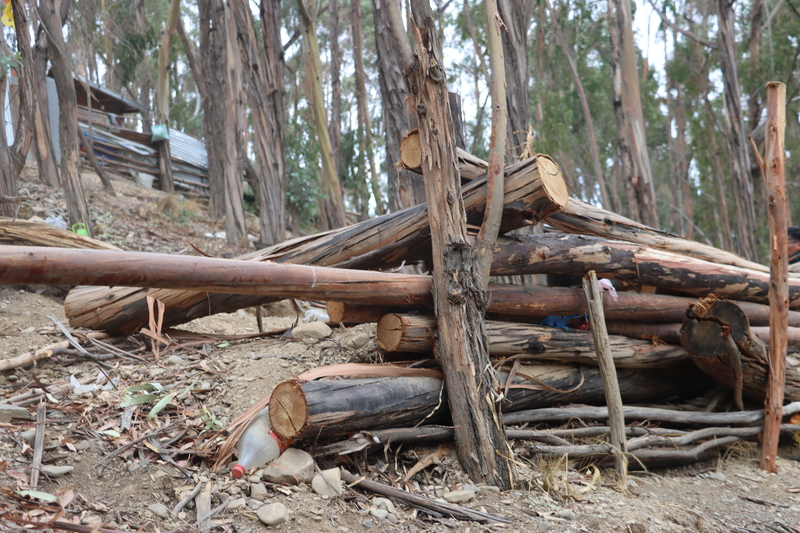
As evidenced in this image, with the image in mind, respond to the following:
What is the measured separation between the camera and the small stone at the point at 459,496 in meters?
2.74

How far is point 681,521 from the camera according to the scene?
9.50 ft

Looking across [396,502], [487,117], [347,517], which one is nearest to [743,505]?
[396,502]

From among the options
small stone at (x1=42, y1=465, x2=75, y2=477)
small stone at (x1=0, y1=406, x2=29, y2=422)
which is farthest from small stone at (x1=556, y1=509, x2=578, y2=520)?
small stone at (x1=0, y1=406, x2=29, y2=422)

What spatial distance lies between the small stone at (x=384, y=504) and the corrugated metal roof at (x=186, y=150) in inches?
507

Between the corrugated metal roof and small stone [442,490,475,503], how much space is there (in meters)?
12.9

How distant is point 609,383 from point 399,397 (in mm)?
1262

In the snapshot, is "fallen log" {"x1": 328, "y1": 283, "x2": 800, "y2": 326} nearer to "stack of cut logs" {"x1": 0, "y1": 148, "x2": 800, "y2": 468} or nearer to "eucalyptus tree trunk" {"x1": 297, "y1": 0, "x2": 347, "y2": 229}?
"stack of cut logs" {"x1": 0, "y1": 148, "x2": 800, "y2": 468}

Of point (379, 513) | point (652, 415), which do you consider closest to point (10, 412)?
point (379, 513)

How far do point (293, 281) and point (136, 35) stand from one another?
12.5 metres

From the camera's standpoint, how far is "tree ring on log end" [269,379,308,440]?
8.87 ft

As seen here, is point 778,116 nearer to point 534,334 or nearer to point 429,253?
point 534,334

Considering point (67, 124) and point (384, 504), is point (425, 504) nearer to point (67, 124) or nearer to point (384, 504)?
point (384, 504)

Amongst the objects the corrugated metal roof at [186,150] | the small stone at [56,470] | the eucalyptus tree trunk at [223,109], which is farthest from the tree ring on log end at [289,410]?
the corrugated metal roof at [186,150]

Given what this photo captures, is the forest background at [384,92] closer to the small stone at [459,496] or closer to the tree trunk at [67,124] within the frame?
the tree trunk at [67,124]
